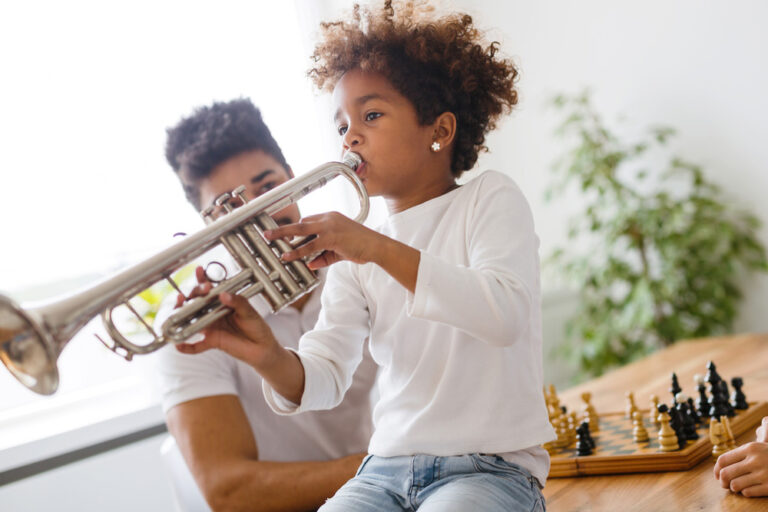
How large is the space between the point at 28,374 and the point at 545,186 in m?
3.52

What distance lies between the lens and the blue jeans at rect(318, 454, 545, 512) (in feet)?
3.50

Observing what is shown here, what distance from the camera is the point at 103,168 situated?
111 inches

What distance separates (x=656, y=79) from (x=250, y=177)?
2.64 meters

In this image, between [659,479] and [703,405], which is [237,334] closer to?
[659,479]

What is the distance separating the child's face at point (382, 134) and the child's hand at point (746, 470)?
720mm

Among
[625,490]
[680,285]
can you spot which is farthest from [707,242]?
[625,490]

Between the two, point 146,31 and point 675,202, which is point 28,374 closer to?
point 146,31

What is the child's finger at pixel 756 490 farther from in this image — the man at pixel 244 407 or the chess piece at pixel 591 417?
the man at pixel 244 407

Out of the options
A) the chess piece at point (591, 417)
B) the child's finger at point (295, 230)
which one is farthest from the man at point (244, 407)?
the child's finger at point (295, 230)

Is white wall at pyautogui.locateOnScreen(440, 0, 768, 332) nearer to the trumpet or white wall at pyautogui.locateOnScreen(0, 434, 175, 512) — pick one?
white wall at pyautogui.locateOnScreen(0, 434, 175, 512)

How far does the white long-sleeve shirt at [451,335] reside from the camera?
1.09m

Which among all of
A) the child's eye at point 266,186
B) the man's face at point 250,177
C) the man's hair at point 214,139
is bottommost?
the child's eye at point 266,186

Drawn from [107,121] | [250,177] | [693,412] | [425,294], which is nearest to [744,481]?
[693,412]

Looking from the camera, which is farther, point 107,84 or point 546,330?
point 546,330
